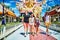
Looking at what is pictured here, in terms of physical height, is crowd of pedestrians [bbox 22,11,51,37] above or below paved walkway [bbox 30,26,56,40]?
above

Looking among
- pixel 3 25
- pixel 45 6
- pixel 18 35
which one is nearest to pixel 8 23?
pixel 3 25

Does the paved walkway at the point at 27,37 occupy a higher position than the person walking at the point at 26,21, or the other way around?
the person walking at the point at 26,21

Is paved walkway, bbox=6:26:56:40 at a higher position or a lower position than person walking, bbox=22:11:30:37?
lower

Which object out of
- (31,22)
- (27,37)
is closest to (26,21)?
(31,22)

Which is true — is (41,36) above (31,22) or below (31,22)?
below

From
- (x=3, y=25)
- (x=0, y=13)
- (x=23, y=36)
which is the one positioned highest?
(x=0, y=13)

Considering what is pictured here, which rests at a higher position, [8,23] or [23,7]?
[23,7]

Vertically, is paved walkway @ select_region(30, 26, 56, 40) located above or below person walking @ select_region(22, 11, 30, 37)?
below

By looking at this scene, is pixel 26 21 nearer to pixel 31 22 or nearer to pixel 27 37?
pixel 31 22

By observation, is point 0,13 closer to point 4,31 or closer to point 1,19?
point 1,19

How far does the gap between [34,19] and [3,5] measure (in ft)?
1.28

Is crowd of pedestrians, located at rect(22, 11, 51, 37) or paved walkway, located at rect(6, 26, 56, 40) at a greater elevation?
crowd of pedestrians, located at rect(22, 11, 51, 37)

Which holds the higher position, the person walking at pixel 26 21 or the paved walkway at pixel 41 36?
the person walking at pixel 26 21

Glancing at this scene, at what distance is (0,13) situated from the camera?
192 cm
